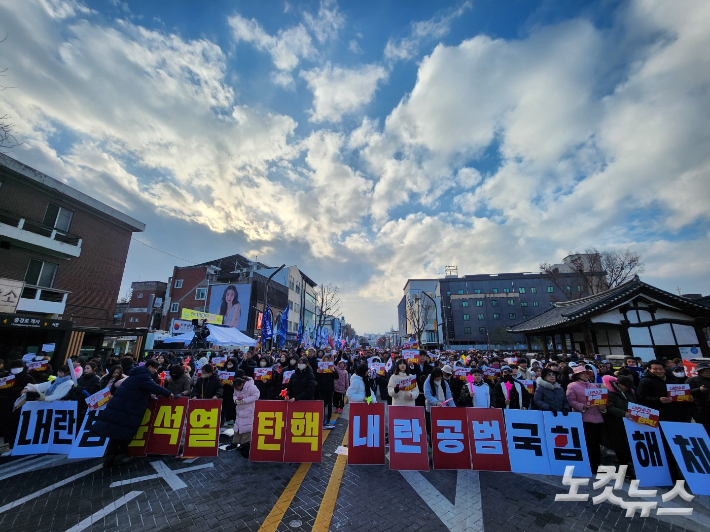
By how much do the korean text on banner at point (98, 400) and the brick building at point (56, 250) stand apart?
1210 cm

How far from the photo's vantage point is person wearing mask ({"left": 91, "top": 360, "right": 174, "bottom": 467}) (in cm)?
568

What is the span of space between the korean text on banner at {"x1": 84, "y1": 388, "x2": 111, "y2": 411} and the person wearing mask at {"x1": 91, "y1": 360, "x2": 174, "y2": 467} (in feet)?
1.44

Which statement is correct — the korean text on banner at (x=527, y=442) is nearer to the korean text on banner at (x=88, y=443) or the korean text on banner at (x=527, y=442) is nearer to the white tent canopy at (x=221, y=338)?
the korean text on banner at (x=88, y=443)

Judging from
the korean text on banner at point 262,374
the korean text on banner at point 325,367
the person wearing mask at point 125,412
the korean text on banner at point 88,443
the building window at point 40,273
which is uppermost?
the building window at point 40,273

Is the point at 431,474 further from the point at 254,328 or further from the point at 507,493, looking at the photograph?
the point at 254,328

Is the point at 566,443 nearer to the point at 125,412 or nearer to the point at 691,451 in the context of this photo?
the point at 691,451

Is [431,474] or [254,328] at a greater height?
Result: [254,328]

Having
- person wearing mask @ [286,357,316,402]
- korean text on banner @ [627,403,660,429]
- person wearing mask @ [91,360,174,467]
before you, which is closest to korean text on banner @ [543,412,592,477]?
korean text on banner @ [627,403,660,429]

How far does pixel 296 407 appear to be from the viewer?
6172 millimetres

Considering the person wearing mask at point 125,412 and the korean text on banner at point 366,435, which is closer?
the person wearing mask at point 125,412

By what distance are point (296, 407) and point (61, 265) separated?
23007 mm

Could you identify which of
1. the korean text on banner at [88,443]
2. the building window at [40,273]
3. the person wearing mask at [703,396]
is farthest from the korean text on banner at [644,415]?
the building window at [40,273]

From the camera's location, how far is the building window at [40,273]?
18.1m

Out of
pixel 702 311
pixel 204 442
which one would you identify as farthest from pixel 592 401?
pixel 702 311
